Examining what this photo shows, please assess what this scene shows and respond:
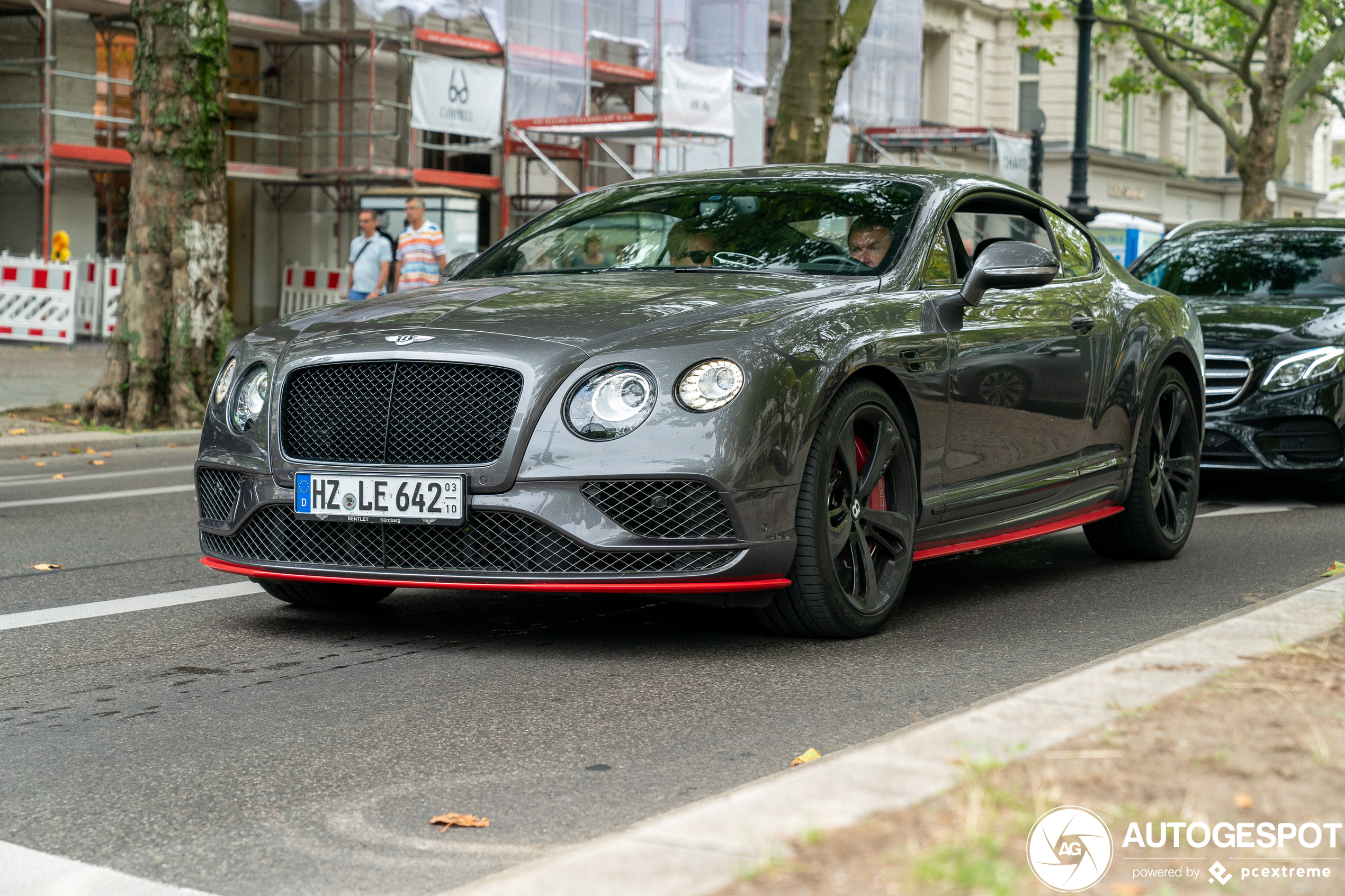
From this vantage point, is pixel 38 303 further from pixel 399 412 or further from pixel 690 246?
pixel 399 412

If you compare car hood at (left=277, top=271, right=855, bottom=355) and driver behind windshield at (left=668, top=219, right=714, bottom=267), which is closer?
car hood at (left=277, top=271, right=855, bottom=355)

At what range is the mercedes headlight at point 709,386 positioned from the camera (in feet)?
15.7

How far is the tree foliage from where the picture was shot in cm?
2778

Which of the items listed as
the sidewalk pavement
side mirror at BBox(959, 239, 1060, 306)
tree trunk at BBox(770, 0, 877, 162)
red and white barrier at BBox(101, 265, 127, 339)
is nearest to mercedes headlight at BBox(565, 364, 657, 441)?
side mirror at BBox(959, 239, 1060, 306)

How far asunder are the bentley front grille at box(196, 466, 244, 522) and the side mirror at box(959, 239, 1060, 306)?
97.4 inches

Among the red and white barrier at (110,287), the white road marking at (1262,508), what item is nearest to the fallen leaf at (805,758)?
the white road marking at (1262,508)

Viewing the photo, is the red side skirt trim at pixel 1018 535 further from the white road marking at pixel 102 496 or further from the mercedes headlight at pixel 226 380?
the white road marking at pixel 102 496

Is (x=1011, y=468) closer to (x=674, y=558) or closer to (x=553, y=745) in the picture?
(x=674, y=558)

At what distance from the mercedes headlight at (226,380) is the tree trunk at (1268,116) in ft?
80.7

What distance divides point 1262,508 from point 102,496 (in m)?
6.44

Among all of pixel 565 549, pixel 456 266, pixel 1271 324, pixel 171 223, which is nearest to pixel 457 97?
pixel 171 223

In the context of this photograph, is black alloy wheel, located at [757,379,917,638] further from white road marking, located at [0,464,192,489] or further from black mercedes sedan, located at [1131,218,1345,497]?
white road marking, located at [0,464,192,489]

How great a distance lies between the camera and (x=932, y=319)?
570cm

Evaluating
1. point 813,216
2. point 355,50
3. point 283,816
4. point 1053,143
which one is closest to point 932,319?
point 813,216
